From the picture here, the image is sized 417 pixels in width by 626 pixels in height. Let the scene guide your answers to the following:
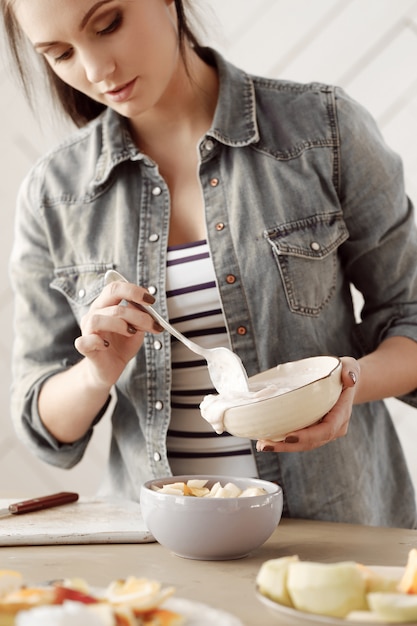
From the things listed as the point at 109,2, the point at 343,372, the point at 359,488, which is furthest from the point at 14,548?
the point at 109,2

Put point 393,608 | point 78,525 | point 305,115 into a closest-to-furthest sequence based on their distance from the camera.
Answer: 1. point 393,608
2. point 78,525
3. point 305,115

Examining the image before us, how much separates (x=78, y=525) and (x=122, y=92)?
52 centimetres

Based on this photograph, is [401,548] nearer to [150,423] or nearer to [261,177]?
[150,423]

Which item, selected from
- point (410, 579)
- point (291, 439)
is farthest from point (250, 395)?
point (410, 579)

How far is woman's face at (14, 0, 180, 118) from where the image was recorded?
985 millimetres

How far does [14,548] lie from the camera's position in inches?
34.3

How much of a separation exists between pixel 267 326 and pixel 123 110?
1.08 feet

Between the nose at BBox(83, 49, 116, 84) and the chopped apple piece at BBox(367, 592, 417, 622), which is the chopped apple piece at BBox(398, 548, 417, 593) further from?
the nose at BBox(83, 49, 116, 84)

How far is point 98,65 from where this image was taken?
101 cm

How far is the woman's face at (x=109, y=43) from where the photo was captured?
0.99 metres

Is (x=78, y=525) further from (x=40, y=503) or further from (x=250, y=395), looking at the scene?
(x=250, y=395)

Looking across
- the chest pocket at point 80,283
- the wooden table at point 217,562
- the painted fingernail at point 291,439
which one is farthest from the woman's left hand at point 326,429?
the chest pocket at point 80,283

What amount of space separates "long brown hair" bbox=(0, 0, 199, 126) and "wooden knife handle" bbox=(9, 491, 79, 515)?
0.56 m

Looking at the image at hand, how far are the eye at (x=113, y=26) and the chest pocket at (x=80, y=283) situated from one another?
0.31 m
